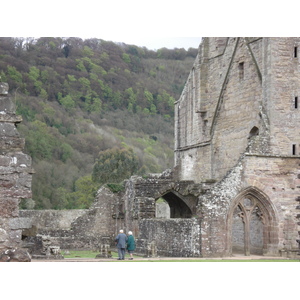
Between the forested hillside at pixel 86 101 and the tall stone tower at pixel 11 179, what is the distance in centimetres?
4632

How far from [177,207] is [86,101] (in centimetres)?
5818

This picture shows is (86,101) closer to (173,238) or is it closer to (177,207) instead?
(177,207)

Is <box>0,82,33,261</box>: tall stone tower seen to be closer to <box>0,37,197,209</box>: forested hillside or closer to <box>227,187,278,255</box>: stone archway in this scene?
<box>227,187,278,255</box>: stone archway

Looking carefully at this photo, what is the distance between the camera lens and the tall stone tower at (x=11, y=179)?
1459 centimetres

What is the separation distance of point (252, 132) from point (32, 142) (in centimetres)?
4120

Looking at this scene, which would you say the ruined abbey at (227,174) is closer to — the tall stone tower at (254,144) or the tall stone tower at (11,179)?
the tall stone tower at (254,144)

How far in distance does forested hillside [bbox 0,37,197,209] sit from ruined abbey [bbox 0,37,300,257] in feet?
89.3

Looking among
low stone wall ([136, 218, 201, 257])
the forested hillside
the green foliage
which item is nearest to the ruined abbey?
low stone wall ([136, 218, 201, 257])

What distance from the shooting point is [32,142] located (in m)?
67.7

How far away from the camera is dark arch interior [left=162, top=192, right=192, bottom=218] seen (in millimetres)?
32969

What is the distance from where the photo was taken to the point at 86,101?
9069cm

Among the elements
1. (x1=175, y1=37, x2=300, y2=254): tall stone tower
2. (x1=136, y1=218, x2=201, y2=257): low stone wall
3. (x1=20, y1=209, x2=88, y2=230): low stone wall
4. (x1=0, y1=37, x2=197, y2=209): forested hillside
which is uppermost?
(x1=0, y1=37, x2=197, y2=209): forested hillside

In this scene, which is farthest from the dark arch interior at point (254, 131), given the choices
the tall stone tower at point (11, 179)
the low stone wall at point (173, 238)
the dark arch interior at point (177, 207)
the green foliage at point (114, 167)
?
the green foliage at point (114, 167)

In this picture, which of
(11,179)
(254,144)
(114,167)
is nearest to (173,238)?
(254,144)
